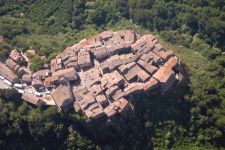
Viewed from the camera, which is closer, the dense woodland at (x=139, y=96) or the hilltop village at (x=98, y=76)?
the dense woodland at (x=139, y=96)

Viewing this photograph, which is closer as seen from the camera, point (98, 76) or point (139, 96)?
point (139, 96)

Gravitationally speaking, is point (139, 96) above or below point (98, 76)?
below

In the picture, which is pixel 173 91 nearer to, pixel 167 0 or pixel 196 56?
pixel 196 56

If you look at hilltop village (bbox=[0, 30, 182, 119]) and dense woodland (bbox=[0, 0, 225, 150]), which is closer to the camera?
dense woodland (bbox=[0, 0, 225, 150])

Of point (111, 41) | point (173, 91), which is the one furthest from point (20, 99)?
point (173, 91)
